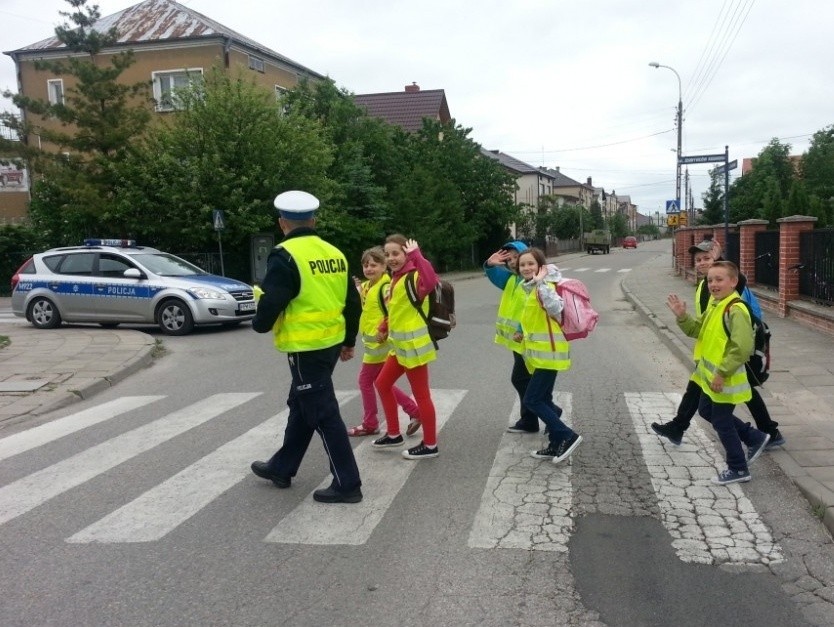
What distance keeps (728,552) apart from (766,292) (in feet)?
41.9

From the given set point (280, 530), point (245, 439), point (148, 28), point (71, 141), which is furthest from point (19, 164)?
point (280, 530)

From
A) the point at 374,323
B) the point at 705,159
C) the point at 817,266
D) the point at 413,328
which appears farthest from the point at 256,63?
the point at 413,328

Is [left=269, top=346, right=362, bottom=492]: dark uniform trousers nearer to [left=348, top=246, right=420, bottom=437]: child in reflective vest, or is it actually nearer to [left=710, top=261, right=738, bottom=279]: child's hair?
[left=348, top=246, right=420, bottom=437]: child in reflective vest

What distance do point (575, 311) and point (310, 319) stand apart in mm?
1897

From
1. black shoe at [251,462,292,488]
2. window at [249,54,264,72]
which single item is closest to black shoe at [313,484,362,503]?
black shoe at [251,462,292,488]

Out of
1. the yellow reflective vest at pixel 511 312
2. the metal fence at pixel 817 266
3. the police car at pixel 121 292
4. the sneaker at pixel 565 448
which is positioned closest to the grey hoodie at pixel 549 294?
the yellow reflective vest at pixel 511 312

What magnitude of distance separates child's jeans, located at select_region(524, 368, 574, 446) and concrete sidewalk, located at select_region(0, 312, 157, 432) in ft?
16.4

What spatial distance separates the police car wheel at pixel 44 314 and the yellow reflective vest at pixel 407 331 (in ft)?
35.2

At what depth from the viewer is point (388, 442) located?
580 centimetres

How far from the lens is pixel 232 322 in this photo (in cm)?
1397

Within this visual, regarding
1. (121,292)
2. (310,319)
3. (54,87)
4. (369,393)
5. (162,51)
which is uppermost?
(162,51)

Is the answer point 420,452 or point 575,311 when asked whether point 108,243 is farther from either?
point 575,311

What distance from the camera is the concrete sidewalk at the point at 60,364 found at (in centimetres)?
787

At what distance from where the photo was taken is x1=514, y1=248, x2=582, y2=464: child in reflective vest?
5184 millimetres
